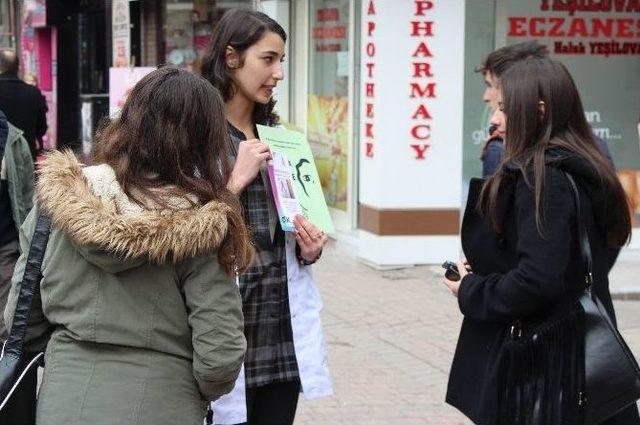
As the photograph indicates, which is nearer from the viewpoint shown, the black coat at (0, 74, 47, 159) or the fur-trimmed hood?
the fur-trimmed hood

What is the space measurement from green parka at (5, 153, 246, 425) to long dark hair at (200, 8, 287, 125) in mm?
930

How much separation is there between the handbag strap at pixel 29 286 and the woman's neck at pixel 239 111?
99cm

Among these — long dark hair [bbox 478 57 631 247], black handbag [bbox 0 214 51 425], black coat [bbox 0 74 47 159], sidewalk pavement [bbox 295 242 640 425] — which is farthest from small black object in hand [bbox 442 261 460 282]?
black coat [bbox 0 74 47 159]

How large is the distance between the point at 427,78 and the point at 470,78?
765mm

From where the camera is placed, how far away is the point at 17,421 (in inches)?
118

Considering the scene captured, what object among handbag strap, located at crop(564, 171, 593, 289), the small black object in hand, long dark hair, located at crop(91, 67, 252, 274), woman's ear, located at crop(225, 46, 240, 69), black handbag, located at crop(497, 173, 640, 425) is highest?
woman's ear, located at crop(225, 46, 240, 69)

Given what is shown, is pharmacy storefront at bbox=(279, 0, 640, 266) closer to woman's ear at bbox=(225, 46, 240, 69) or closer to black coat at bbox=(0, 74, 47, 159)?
black coat at bbox=(0, 74, 47, 159)

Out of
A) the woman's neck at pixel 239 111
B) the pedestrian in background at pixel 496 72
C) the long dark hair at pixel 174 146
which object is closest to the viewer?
the long dark hair at pixel 174 146

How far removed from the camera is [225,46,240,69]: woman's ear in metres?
3.63

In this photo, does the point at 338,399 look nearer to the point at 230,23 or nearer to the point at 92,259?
the point at 230,23

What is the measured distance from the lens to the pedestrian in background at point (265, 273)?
11.7ft

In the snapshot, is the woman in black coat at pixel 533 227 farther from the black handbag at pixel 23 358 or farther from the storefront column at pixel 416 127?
the storefront column at pixel 416 127

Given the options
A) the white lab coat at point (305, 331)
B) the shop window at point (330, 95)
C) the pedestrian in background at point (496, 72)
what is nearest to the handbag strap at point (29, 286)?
the white lab coat at point (305, 331)

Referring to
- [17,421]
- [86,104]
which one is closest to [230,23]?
[17,421]
